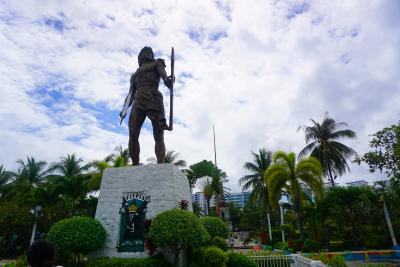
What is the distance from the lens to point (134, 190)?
7719mm

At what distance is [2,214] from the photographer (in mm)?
19078

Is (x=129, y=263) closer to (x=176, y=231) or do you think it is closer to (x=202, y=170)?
(x=176, y=231)

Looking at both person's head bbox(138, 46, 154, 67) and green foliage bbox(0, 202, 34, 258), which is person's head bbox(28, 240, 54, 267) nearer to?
person's head bbox(138, 46, 154, 67)

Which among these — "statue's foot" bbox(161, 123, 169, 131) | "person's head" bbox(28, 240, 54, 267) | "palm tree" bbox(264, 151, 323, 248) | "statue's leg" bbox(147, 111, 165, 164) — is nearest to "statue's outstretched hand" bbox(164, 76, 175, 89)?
"statue's leg" bbox(147, 111, 165, 164)

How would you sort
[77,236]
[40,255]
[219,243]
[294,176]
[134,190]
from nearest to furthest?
[40,255] < [77,236] < [134,190] < [219,243] < [294,176]

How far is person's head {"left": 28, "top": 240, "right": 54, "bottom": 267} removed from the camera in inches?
90.5

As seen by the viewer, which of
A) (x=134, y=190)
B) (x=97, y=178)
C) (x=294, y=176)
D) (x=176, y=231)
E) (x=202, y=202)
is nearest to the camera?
(x=176, y=231)

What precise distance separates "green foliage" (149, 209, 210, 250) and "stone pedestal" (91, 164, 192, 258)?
2.75 feet

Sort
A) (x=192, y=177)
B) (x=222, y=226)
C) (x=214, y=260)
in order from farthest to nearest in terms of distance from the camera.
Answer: (x=192, y=177) → (x=222, y=226) → (x=214, y=260)

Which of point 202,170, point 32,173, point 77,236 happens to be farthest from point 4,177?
point 77,236

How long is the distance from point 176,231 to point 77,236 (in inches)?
86.7

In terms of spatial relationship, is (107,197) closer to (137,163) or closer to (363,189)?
(137,163)

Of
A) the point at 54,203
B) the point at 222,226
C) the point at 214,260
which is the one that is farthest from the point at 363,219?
the point at 54,203

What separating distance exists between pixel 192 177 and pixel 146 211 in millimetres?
19854
